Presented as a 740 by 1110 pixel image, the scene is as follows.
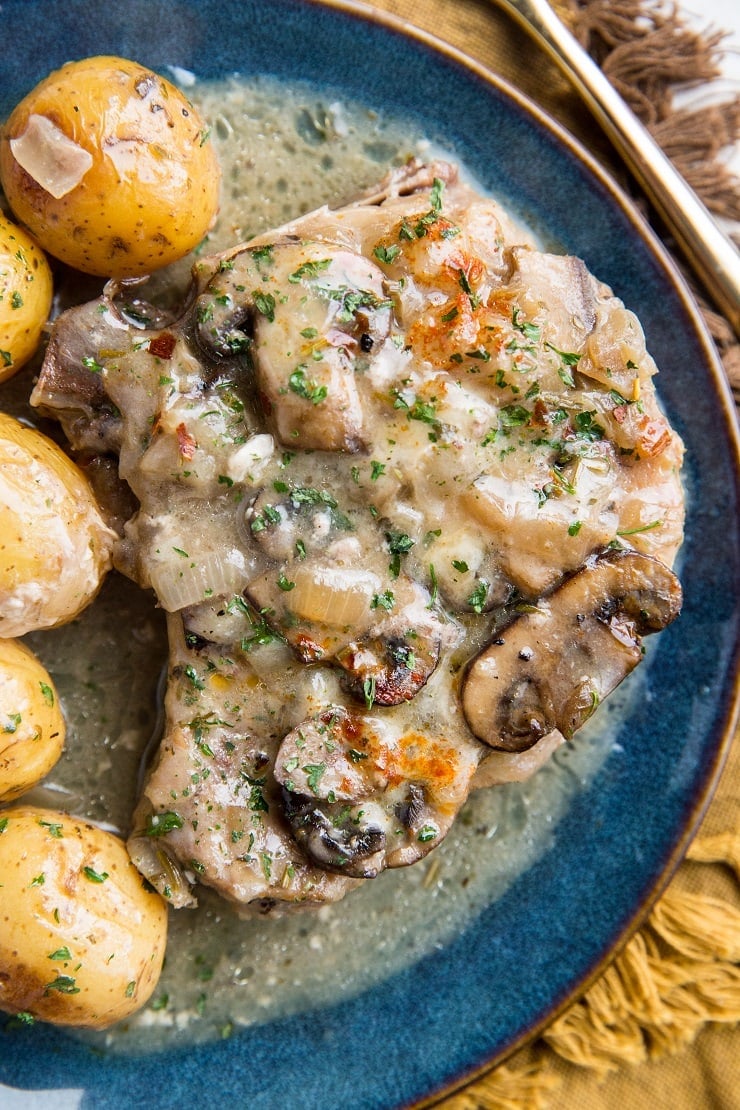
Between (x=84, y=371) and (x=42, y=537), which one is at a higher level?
(x=84, y=371)

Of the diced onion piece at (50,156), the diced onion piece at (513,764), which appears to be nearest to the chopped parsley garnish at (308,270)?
the diced onion piece at (50,156)

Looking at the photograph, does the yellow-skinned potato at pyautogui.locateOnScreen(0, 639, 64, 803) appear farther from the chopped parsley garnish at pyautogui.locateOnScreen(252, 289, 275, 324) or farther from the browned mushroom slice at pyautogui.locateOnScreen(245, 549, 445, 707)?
the chopped parsley garnish at pyautogui.locateOnScreen(252, 289, 275, 324)

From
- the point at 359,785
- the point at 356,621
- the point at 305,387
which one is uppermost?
the point at 305,387

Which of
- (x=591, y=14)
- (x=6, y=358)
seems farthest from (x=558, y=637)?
(x=591, y=14)

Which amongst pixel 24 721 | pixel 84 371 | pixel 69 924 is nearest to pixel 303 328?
pixel 84 371

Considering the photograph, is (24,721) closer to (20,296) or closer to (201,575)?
(201,575)

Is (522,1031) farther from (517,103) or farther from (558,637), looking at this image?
(517,103)
